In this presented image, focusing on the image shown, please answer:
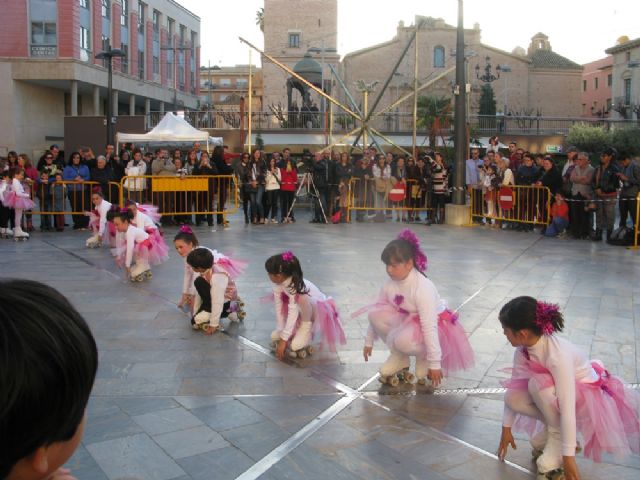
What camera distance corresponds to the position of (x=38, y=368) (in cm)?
106

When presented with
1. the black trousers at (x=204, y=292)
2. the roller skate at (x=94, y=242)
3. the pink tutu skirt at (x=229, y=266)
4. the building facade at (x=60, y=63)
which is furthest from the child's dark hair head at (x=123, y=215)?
the building facade at (x=60, y=63)

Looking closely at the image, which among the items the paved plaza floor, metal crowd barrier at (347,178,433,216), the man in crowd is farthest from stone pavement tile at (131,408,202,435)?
metal crowd barrier at (347,178,433,216)

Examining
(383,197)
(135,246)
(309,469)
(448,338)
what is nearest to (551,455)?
(309,469)

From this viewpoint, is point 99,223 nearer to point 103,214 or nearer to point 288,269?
point 103,214

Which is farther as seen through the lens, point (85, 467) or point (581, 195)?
point (581, 195)

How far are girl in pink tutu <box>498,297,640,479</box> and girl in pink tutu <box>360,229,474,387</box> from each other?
1.08m

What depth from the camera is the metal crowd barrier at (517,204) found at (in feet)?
50.8

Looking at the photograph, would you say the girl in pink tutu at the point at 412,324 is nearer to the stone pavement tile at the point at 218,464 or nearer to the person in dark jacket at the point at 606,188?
the stone pavement tile at the point at 218,464

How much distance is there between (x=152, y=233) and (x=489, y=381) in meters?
5.92

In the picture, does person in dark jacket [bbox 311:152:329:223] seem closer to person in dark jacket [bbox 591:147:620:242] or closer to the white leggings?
person in dark jacket [bbox 591:147:620:242]

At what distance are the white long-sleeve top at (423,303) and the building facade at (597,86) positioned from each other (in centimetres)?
7062

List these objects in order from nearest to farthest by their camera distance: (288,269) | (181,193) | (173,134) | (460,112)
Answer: (288,269) → (181,193) → (460,112) → (173,134)

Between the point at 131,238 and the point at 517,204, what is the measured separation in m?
9.49

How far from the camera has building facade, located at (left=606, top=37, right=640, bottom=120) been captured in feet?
191
